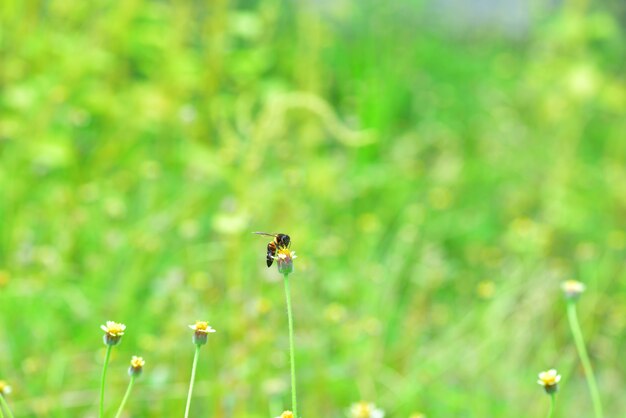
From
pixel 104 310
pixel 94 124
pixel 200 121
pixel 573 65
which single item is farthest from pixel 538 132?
pixel 104 310

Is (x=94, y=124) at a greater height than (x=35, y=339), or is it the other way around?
(x=94, y=124)

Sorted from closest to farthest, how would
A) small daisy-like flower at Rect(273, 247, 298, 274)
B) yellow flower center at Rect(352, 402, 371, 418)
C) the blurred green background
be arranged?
1. small daisy-like flower at Rect(273, 247, 298, 274)
2. yellow flower center at Rect(352, 402, 371, 418)
3. the blurred green background

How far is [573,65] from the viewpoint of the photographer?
3.52 metres

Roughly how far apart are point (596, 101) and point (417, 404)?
7.73ft

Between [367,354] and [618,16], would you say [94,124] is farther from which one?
[618,16]

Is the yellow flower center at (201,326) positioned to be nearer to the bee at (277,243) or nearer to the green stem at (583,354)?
the bee at (277,243)

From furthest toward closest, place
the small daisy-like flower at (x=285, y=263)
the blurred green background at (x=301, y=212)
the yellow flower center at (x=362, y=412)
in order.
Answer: the blurred green background at (x=301, y=212) < the yellow flower center at (x=362, y=412) < the small daisy-like flower at (x=285, y=263)

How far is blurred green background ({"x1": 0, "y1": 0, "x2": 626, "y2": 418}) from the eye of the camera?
2.19m

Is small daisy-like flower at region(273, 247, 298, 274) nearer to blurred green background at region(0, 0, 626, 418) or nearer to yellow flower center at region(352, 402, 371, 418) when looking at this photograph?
yellow flower center at region(352, 402, 371, 418)

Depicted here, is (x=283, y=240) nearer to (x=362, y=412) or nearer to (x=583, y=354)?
(x=362, y=412)

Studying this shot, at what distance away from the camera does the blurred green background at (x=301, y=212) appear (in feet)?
7.18

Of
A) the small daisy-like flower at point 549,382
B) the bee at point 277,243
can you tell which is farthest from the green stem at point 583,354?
→ the bee at point 277,243

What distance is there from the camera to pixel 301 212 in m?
2.83

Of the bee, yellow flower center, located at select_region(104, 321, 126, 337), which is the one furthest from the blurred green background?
yellow flower center, located at select_region(104, 321, 126, 337)
